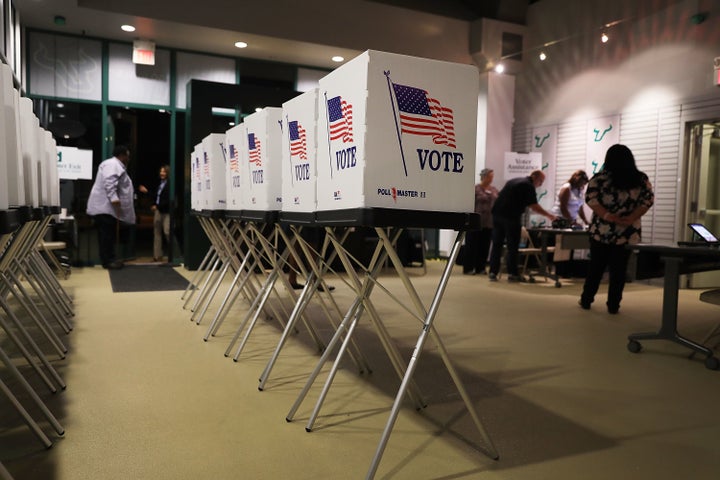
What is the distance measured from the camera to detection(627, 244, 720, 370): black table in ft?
11.1

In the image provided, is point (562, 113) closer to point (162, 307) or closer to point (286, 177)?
point (162, 307)

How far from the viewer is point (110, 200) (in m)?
7.50

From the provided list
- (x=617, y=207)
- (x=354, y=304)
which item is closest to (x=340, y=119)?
(x=354, y=304)

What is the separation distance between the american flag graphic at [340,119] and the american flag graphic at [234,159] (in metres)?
1.45

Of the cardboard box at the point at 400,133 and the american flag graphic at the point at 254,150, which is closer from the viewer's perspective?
the cardboard box at the point at 400,133

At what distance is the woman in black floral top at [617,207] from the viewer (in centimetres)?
490

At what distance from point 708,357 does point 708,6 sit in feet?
17.7

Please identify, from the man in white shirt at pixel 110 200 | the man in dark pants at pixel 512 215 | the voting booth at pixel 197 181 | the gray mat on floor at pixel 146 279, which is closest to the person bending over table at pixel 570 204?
the man in dark pants at pixel 512 215

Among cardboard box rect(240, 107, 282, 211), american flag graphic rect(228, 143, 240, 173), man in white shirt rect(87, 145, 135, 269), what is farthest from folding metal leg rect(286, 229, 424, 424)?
man in white shirt rect(87, 145, 135, 269)

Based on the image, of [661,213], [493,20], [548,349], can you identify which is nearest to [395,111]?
[548,349]

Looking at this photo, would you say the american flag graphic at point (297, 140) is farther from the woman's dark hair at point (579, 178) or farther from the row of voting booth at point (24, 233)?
the woman's dark hair at point (579, 178)

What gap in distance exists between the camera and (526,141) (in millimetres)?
9750

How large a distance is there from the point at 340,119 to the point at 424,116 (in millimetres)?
297

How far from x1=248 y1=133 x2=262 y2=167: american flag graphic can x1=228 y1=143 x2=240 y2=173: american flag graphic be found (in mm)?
253
